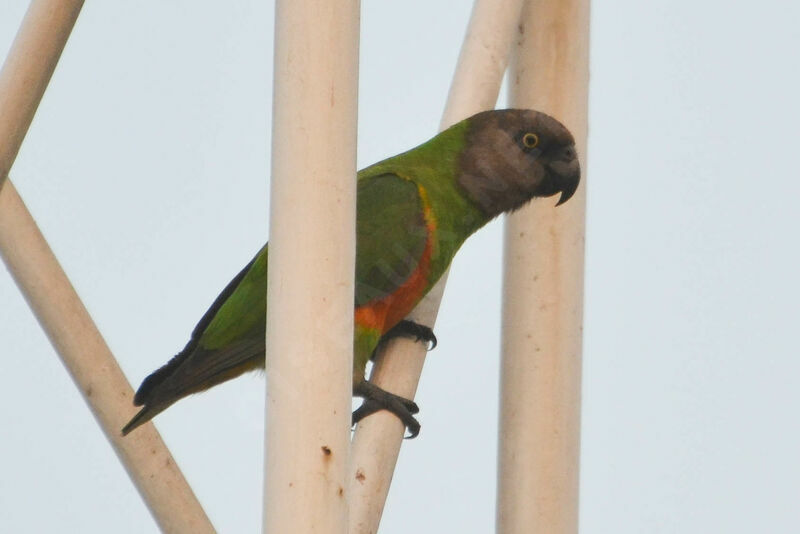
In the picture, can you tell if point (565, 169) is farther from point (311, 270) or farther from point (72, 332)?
point (311, 270)

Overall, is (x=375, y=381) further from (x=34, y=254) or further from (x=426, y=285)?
(x=34, y=254)

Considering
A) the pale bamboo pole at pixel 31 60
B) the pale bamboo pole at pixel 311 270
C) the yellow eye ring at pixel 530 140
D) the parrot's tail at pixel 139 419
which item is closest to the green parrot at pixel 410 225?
the yellow eye ring at pixel 530 140

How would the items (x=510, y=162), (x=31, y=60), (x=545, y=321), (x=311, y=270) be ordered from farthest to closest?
(x=510, y=162)
(x=545, y=321)
(x=31, y=60)
(x=311, y=270)

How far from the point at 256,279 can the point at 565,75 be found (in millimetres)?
1406

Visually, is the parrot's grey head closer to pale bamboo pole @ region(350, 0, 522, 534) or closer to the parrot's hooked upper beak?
the parrot's hooked upper beak

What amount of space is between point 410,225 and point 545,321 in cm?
95

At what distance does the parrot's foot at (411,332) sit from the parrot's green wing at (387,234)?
0.13 metres

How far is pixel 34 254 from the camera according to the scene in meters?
3.65

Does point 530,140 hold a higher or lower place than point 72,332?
higher

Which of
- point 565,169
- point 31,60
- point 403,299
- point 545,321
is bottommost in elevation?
point 545,321

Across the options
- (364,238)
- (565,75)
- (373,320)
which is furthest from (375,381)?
(565,75)

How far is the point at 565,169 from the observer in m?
4.72

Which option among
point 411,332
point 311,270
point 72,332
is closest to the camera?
point 311,270

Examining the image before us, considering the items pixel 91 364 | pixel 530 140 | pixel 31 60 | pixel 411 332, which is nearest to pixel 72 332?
pixel 91 364
